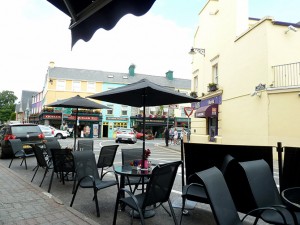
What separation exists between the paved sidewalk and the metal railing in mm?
11166

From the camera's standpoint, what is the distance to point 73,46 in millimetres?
3375

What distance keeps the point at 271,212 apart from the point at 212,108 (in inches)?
534

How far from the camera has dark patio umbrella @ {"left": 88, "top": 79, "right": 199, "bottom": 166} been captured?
14.6 ft

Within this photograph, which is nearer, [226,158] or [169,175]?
[169,175]

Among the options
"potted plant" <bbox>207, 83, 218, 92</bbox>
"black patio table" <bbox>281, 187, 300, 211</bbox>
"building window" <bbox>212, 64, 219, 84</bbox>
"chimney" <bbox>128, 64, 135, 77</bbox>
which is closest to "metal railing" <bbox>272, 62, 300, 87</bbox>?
"potted plant" <bbox>207, 83, 218, 92</bbox>

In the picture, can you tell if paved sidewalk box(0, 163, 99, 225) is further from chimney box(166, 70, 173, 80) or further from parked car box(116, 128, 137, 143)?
chimney box(166, 70, 173, 80)

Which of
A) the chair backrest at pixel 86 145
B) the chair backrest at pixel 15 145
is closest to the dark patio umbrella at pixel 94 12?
the chair backrest at pixel 86 145

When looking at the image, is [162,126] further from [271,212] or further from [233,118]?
[271,212]

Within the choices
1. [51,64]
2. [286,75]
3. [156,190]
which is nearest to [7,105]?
[51,64]

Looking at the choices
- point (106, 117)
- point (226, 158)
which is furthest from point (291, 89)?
point (106, 117)

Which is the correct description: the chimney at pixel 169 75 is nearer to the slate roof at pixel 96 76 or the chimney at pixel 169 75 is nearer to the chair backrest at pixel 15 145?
the slate roof at pixel 96 76

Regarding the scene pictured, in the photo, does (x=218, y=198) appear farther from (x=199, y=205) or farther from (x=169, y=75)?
(x=169, y=75)

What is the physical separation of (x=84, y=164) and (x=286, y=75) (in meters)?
10.9

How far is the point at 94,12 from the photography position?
292cm
